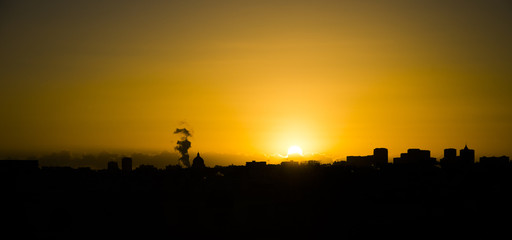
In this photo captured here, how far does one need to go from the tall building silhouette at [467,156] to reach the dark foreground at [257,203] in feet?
51.4

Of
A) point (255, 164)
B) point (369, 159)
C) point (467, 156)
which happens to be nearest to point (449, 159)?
point (467, 156)

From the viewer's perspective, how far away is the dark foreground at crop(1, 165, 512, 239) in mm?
80438

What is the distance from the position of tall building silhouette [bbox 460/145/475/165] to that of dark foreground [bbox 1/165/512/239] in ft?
51.4

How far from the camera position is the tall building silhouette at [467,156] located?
416ft

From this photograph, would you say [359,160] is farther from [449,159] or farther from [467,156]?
[467,156]

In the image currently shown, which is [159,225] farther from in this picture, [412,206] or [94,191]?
[412,206]

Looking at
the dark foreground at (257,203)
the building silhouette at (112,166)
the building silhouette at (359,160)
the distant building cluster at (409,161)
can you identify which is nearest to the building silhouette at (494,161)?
the distant building cluster at (409,161)

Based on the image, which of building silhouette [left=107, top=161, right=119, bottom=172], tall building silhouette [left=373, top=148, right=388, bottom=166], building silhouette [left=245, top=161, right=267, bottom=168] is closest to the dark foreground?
building silhouette [left=245, top=161, right=267, bottom=168]

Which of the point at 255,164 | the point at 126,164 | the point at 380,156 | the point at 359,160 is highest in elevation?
the point at 380,156

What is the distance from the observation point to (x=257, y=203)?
88.5 m

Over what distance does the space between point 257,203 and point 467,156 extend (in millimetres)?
62802

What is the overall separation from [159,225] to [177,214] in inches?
118

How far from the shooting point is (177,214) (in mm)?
84000

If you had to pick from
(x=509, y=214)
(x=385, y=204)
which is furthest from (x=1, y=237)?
(x=509, y=214)
